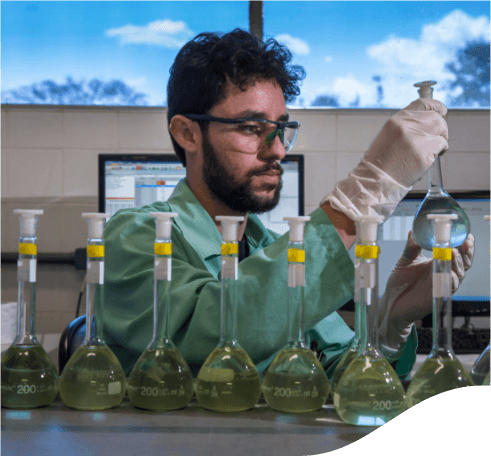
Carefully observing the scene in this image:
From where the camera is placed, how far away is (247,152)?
121 centimetres

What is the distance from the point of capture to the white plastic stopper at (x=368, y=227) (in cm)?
64

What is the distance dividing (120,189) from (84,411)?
5.46 ft

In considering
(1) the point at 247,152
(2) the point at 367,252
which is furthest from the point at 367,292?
(1) the point at 247,152

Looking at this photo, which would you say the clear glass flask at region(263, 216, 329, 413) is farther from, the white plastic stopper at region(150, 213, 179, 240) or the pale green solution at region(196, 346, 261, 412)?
the white plastic stopper at region(150, 213, 179, 240)

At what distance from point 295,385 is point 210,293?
0.23 meters

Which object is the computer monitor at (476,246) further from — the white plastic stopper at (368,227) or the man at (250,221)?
the white plastic stopper at (368,227)

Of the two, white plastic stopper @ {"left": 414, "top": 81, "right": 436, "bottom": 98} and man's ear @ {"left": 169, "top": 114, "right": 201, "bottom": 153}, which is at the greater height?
man's ear @ {"left": 169, "top": 114, "right": 201, "bottom": 153}

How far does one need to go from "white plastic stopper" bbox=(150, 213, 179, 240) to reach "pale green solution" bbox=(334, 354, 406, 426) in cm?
28

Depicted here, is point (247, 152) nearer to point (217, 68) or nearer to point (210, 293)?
point (217, 68)

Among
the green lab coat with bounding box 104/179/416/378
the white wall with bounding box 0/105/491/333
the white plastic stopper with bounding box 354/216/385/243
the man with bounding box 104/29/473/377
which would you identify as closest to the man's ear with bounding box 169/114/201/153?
the man with bounding box 104/29/473/377

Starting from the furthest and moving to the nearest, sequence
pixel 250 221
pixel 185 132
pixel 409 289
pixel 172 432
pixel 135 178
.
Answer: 1. pixel 135 178
2. pixel 250 221
3. pixel 185 132
4. pixel 409 289
5. pixel 172 432

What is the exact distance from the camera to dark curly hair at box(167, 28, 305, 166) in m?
1.22

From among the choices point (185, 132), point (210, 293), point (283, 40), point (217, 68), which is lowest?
point (210, 293)

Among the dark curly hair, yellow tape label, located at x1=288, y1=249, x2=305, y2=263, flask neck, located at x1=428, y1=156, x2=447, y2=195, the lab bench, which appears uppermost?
the dark curly hair
